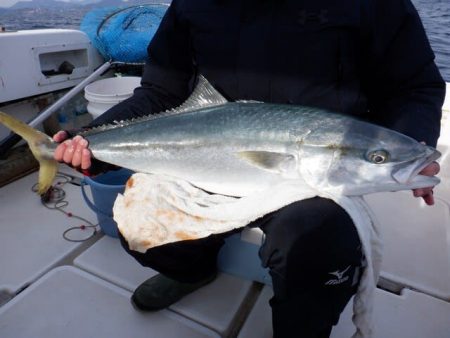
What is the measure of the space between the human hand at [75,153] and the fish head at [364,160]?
114 cm

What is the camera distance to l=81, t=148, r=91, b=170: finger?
194 cm

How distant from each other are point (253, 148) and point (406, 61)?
3.00 ft

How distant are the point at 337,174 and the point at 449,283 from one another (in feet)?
4.25

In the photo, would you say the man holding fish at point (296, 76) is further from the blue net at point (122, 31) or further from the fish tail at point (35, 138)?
the blue net at point (122, 31)

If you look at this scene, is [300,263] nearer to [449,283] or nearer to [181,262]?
[181,262]

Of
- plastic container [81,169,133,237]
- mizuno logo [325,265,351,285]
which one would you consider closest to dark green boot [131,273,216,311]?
plastic container [81,169,133,237]

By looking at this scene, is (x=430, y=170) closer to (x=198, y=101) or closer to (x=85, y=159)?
(x=198, y=101)

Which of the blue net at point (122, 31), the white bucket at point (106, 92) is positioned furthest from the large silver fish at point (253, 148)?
the blue net at point (122, 31)

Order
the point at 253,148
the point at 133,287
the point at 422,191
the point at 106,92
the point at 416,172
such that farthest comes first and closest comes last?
the point at 106,92 < the point at 133,287 < the point at 253,148 < the point at 422,191 < the point at 416,172

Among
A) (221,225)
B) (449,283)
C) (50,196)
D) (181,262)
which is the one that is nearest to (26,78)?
(50,196)

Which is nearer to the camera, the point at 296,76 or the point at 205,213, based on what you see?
the point at 205,213

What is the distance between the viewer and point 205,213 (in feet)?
5.55

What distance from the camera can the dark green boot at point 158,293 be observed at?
1.98 m

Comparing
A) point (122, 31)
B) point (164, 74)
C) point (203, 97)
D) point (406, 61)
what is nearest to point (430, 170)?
point (406, 61)
